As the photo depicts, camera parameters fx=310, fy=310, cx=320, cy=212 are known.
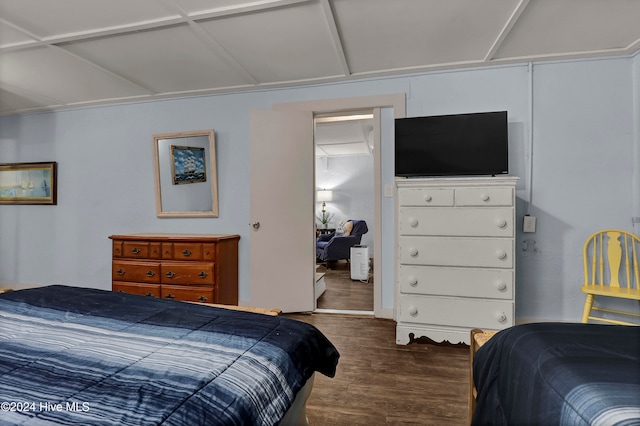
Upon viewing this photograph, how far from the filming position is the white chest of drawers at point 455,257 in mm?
2215

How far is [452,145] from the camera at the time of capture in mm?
2662

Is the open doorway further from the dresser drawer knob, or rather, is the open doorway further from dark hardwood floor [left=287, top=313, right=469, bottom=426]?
the dresser drawer knob

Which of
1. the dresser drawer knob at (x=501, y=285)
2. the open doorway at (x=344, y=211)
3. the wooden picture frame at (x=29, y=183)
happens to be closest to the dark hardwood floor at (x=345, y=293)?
the open doorway at (x=344, y=211)

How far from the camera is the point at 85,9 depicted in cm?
196

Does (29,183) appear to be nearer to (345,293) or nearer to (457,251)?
(345,293)

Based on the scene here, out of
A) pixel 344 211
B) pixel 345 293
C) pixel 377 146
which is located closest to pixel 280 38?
pixel 377 146

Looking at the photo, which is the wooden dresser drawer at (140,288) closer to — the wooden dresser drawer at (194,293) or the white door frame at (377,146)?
the wooden dresser drawer at (194,293)

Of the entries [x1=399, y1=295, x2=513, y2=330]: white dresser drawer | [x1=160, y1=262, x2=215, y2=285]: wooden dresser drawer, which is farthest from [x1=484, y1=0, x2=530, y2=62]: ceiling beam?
[x1=160, y1=262, x2=215, y2=285]: wooden dresser drawer

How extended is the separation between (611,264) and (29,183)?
20.5ft

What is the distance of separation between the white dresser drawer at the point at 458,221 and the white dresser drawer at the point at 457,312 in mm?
493

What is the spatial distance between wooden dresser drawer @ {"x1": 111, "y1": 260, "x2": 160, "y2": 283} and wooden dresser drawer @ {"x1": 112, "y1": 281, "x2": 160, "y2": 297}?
0.13 ft

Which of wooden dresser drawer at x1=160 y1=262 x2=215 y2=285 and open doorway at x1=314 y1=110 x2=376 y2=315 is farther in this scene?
open doorway at x1=314 y1=110 x2=376 y2=315

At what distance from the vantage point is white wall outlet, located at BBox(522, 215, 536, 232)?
8.69 ft

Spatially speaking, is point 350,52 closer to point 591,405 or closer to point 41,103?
point 591,405
